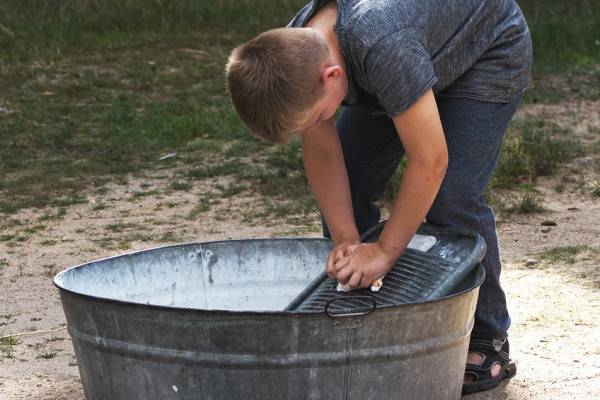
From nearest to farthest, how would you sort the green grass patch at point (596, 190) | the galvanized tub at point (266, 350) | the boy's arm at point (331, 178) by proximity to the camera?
the galvanized tub at point (266, 350)
the boy's arm at point (331, 178)
the green grass patch at point (596, 190)

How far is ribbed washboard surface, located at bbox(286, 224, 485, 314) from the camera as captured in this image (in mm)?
2699

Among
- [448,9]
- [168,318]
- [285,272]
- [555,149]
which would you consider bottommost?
[555,149]

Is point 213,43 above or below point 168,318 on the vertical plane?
below

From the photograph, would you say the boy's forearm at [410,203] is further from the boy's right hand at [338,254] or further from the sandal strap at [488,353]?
the sandal strap at [488,353]

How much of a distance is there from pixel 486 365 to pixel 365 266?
67 cm

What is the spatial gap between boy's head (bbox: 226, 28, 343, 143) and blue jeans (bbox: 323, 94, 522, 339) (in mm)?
564

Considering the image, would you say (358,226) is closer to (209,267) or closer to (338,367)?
(209,267)

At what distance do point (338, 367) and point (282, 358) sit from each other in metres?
0.13

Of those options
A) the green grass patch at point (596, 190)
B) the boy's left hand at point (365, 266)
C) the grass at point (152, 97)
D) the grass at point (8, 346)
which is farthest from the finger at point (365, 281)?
the green grass patch at point (596, 190)

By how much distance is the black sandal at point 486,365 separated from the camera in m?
3.14

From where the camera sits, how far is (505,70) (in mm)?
2908

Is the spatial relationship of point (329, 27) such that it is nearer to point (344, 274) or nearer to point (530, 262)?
point (344, 274)

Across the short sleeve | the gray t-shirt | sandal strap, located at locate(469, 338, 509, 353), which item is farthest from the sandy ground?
the short sleeve

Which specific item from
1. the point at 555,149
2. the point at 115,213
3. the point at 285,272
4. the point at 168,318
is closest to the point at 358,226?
the point at 285,272
